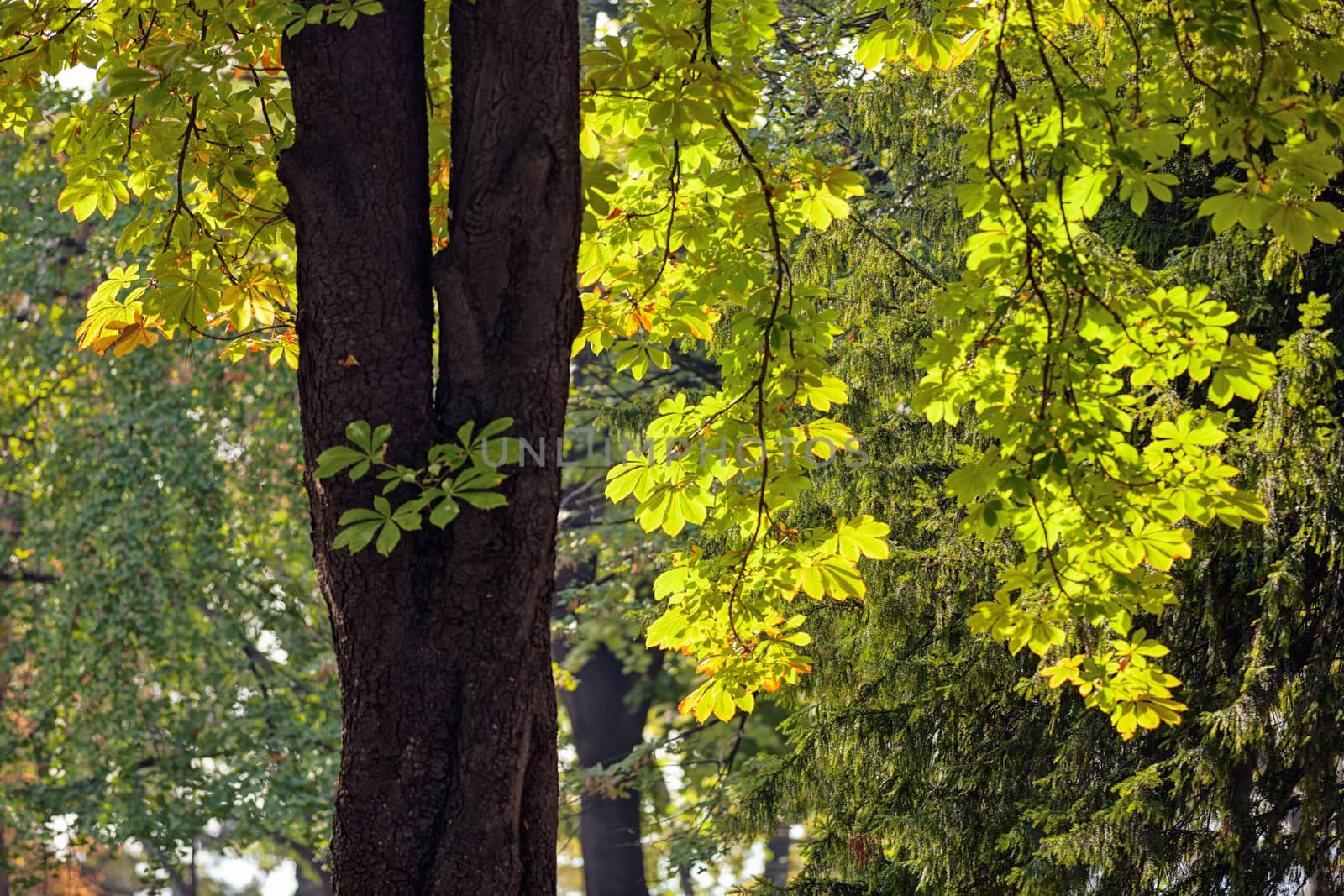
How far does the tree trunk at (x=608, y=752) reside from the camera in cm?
1520

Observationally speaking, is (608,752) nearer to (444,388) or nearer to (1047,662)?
(1047,662)

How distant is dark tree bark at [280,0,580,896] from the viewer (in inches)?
130

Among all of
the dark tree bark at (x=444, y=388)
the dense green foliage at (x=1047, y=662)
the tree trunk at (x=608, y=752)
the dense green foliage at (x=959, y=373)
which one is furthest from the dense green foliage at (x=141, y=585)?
the dark tree bark at (x=444, y=388)

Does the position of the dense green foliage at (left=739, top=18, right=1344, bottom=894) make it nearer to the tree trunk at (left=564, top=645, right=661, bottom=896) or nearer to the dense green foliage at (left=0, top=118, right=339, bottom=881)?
the dense green foliage at (left=0, top=118, right=339, bottom=881)

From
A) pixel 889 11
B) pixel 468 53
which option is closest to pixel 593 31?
pixel 889 11

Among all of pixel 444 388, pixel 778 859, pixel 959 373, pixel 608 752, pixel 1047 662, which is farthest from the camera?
pixel 778 859

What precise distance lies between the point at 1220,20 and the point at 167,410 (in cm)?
1116

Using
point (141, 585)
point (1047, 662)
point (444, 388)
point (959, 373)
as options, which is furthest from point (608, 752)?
point (444, 388)

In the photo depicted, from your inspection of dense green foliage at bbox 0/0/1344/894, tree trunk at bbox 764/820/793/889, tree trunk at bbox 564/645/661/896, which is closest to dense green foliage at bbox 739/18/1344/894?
dense green foliage at bbox 0/0/1344/894

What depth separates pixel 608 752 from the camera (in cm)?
1579

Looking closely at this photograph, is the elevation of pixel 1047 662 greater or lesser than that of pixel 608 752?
greater

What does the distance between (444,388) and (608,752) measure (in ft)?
42.1

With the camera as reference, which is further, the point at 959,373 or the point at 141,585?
the point at 141,585

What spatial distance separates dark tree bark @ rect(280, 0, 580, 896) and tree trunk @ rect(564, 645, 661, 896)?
444 inches
